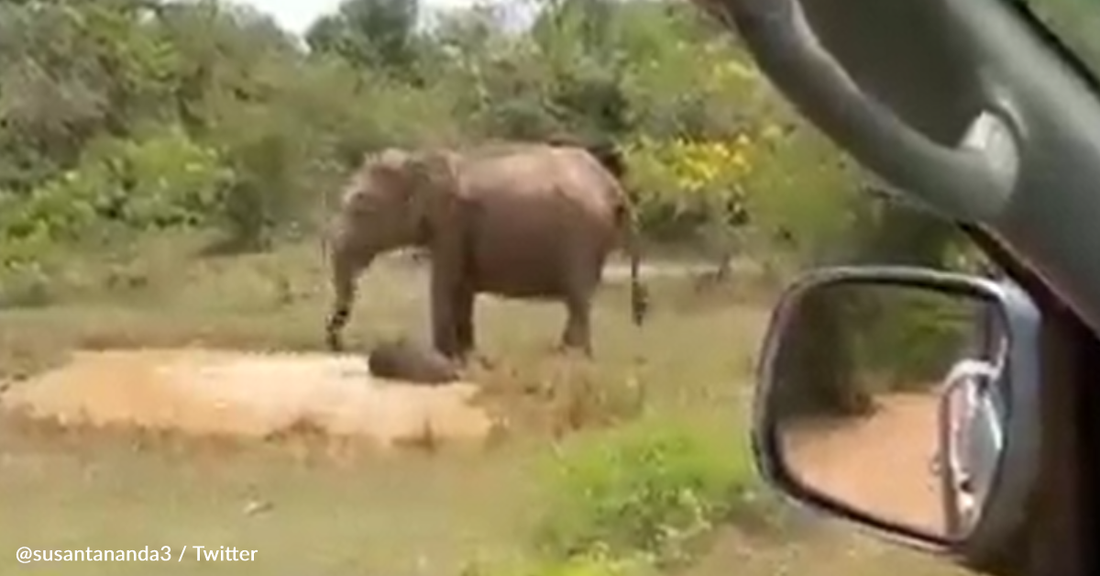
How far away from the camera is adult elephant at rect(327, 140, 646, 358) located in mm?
1204

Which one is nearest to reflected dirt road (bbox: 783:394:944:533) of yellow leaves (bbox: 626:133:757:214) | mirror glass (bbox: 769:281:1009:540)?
mirror glass (bbox: 769:281:1009:540)

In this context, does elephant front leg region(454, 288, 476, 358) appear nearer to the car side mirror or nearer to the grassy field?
the grassy field

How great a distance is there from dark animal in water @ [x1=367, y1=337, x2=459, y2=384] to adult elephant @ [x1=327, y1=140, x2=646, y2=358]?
1 cm

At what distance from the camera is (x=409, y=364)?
1.23 meters

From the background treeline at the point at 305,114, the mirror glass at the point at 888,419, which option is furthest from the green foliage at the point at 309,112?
the mirror glass at the point at 888,419

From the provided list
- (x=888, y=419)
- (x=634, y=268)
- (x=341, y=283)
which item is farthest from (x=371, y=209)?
(x=888, y=419)

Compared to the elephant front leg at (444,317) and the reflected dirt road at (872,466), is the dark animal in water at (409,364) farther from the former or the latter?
the reflected dirt road at (872,466)

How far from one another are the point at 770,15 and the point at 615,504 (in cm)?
83

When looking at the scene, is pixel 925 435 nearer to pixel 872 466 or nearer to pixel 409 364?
pixel 872 466

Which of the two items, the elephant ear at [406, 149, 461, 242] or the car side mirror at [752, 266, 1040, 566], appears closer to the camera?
the car side mirror at [752, 266, 1040, 566]

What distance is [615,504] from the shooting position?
1.20 metres

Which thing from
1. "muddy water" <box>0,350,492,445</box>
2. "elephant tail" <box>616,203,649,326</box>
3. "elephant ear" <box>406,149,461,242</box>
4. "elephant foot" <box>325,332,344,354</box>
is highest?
"elephant ear" <box>406,149,461,242</box>

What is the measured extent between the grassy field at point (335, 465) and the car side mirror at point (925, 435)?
560mm

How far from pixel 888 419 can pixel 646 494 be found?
21.3 inches
